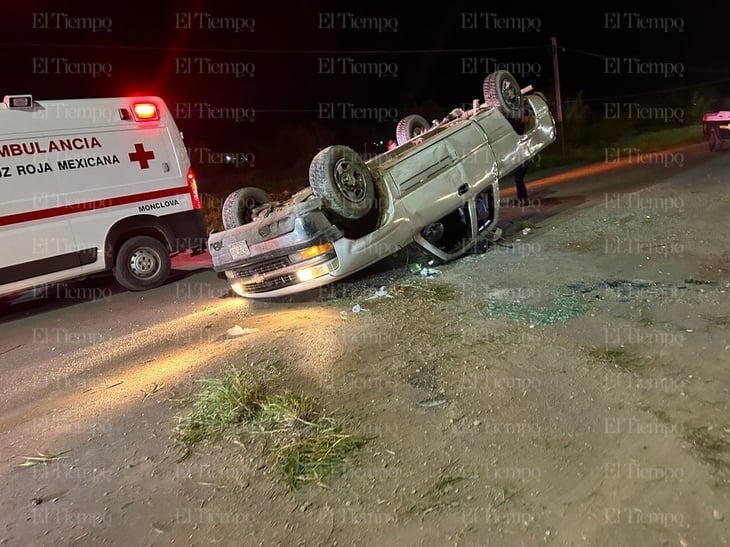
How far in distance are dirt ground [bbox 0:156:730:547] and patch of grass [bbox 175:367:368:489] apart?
0.30 ft

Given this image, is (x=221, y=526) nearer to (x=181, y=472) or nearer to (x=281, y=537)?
(x=281, y=537)

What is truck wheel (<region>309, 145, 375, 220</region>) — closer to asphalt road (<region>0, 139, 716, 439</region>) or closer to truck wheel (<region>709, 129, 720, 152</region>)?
asphalt road (<region>0, 139, 716, 439</region>)

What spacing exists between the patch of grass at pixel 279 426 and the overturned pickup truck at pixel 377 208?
172cm

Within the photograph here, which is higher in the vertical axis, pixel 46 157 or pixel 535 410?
pixel 46 157

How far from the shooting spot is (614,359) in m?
4.03

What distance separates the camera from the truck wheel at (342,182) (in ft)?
18.5

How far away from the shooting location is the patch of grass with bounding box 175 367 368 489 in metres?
3.15

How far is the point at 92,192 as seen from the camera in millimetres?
7215

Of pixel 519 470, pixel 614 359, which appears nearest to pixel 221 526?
pixel 519 470

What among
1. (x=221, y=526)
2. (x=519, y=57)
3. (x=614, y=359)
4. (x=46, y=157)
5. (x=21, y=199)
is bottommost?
(x=221, y=526)

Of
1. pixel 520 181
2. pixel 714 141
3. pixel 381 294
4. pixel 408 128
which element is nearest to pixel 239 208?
pixel 381 294

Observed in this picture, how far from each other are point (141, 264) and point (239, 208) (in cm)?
203

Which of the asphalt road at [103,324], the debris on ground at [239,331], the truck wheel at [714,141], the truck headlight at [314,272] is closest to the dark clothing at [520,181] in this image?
the asphalt road at [103,324]

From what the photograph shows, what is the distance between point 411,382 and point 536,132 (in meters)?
5.32
